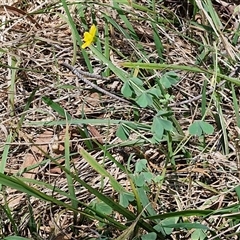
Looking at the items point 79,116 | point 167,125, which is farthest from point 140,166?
point 79,116

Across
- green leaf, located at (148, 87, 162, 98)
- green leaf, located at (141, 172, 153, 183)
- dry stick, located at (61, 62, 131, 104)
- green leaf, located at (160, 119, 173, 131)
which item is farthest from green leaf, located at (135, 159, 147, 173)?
dry stick, located at (61, 62, 131, 104)

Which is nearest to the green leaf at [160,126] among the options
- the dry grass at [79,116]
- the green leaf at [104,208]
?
the dry grass at [79,116]

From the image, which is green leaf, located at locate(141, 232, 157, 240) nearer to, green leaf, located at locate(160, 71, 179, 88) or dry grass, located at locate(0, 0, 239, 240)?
dry grass, located at locate(0, 0, 239, 240)

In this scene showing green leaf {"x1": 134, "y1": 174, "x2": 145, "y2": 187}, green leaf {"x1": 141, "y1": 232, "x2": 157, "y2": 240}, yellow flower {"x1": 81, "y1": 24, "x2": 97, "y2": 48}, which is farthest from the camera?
Result: yellow flower {"x1": 81, "y1": 24, "x2": 97, "y2": 48}

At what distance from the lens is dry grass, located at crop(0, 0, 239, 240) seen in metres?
1.56

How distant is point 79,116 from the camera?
5.99 feet

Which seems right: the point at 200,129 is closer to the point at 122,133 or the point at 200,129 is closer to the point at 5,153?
the point at 122,133

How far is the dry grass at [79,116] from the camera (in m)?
1.56

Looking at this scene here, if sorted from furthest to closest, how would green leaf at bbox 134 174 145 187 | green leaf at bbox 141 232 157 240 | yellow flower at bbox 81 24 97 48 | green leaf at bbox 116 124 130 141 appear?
yellow flower at bbox 81 24 97 48 → green leaf at bbox 116 124 130 141 → green leaf at bbox 134 174 145 187 → green leaf at bbox 141 232 157 240

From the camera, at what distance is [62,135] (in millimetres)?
1771

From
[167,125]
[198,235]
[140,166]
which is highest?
[167,125]

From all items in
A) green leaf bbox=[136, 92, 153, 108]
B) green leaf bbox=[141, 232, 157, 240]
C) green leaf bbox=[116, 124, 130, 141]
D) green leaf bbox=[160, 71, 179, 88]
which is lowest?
green leaf bbox=[141, 232, 157, 240]

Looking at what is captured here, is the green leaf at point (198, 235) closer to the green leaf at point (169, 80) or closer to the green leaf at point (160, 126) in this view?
the green leaf at point (160, 126)

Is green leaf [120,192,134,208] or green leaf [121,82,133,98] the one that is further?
green leaf [121,82,133,98]
